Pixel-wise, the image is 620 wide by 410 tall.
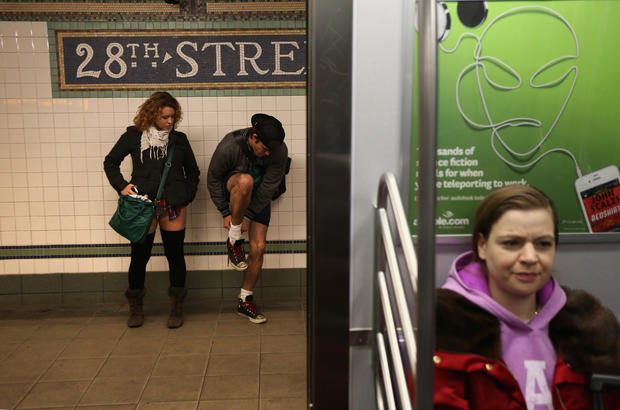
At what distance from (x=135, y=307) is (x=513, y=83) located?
344 cm

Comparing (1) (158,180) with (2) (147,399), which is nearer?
(2) (147,399)

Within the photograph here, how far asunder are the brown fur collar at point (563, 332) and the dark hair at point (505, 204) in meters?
0.17

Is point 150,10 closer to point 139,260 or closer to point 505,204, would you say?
point 139,260

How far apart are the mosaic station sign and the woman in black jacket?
1.86ft

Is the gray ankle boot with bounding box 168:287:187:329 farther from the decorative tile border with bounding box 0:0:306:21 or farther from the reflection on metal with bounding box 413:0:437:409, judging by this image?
the reflection on metal with bounding box 413:0:437:409

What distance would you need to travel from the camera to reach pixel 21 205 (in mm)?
4496

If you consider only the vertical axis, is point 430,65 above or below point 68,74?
below

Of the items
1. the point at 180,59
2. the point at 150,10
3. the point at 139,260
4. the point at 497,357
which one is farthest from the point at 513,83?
the point at 150,10

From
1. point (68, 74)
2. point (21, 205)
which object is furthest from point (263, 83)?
point (21, 205)

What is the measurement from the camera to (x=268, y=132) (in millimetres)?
3734

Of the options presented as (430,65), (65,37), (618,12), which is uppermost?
(65,37)

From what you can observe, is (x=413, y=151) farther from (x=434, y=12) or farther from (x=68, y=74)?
(x=68, y=74)

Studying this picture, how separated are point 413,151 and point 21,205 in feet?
12.9

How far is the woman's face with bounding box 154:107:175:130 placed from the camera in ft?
12.7
